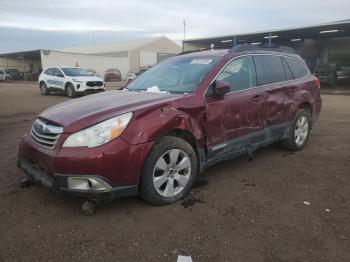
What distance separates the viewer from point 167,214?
381cm

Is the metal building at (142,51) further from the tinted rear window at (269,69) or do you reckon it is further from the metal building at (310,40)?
the tinted rear window at (269,69)

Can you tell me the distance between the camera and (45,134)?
151 inches

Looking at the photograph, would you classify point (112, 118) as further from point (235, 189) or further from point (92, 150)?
point (235, 189)

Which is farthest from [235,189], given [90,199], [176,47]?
[176,47]

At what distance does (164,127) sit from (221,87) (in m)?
0.94

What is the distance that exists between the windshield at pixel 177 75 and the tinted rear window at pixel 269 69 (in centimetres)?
84

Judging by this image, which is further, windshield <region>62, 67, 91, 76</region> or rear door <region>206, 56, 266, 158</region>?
windshield <region>62, 67, 91, 76</region>

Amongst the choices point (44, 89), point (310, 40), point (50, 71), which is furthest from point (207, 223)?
point (310, 40)

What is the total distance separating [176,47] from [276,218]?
223ft

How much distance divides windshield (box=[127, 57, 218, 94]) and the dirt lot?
1264mm

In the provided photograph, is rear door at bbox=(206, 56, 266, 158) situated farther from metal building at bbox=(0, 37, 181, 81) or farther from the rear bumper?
metal building at bbox=(0, 37, 181, 81)

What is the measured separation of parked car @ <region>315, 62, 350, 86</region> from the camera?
80.0ft

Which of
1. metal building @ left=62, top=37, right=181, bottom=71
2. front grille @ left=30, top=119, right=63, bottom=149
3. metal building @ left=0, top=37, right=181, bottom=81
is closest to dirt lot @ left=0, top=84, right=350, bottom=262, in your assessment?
front grille @ left=30, top=119, right=63, bottom=149

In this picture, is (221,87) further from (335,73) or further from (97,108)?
(335,73)
